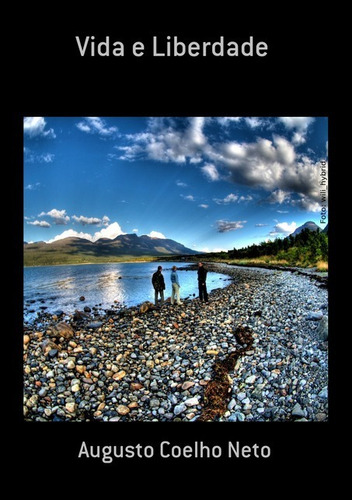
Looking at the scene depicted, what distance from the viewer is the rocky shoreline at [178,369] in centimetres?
514

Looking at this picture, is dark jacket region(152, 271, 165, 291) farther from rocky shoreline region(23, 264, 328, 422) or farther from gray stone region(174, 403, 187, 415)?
gray stone region(174, 403, 187, 415)

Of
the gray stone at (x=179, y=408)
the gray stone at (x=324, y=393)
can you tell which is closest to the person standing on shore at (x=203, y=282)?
the gray stone at (x=324, y=393)

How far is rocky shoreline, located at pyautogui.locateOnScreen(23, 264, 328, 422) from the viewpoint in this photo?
16.9 ft

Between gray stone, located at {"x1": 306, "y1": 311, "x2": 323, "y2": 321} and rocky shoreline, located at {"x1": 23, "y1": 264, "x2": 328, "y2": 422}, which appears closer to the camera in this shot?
rocky shoreline, located at {"x1": 23, "y1": 264, "x2": 328, "y2": 422}

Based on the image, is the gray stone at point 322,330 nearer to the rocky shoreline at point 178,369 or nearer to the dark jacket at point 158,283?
the rocky shoreline at point 178,369

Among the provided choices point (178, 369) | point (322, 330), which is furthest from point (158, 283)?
point (322, 330)

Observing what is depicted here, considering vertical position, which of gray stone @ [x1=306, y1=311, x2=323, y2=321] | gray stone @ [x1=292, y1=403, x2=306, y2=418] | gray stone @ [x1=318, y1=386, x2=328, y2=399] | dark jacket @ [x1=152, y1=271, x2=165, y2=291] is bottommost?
gray stone @ [x1=292, y1=403, x2=306, y2=418]

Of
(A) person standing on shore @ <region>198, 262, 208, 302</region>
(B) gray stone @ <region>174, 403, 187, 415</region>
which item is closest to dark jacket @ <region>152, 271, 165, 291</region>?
(A) person standing on shore @ <region>198, 262, 208, 302</region>
